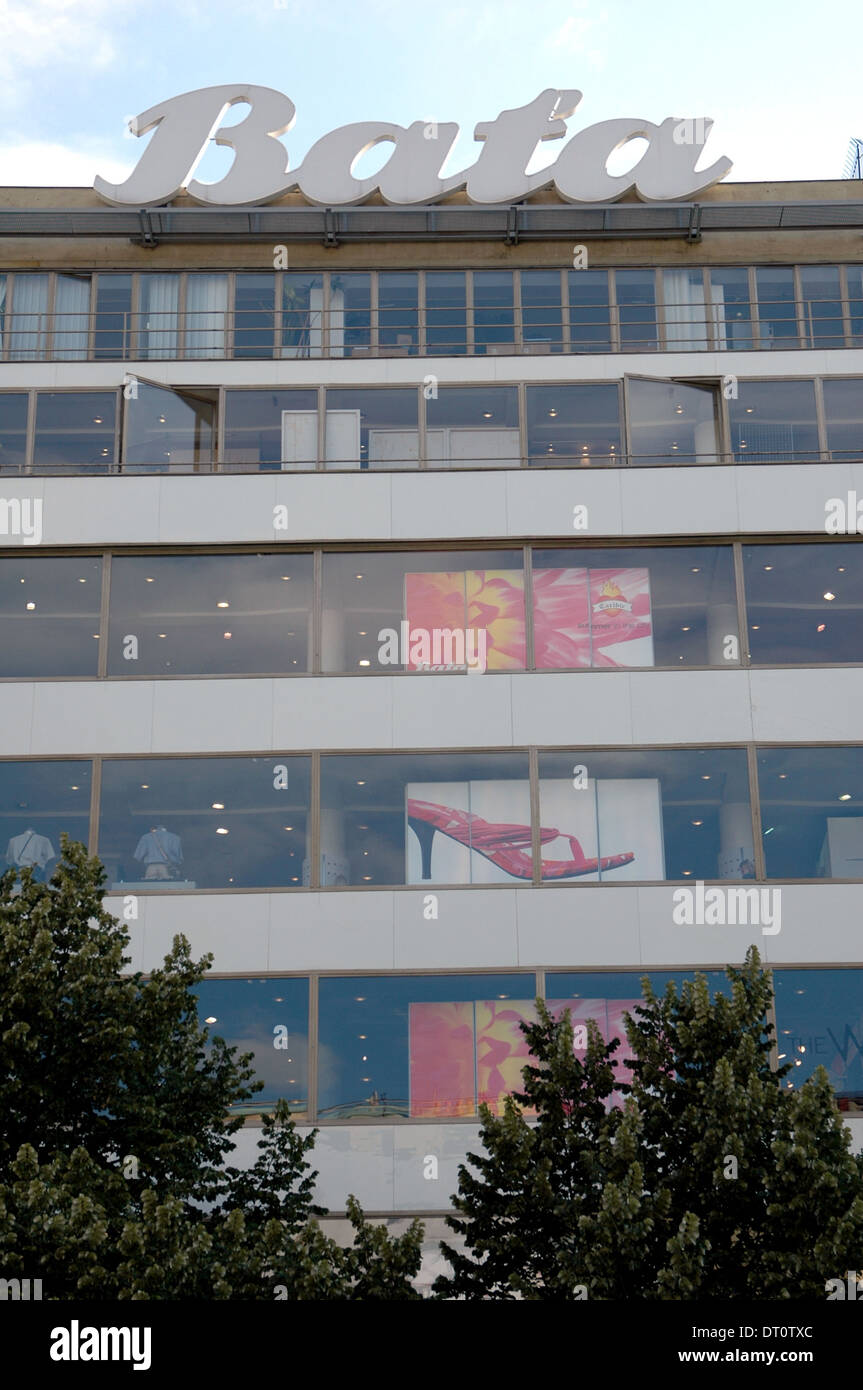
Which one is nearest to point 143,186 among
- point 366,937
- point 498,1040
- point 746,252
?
point 746,252

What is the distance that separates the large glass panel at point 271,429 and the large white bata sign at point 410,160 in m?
4.64

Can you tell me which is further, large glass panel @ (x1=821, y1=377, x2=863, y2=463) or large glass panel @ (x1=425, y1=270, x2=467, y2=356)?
large glass panel @ (x1=425, y1=270, x2=467, y2=356)

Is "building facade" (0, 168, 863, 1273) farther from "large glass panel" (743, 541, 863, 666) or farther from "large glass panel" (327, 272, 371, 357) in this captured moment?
"large glass panel" (327, 272, 371, 357)

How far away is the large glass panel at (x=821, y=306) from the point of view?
27.2 m

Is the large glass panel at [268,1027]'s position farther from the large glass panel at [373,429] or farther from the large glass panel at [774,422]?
the large glass panel at [774,422]

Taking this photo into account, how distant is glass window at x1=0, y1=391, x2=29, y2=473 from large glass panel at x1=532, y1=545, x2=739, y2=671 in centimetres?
915

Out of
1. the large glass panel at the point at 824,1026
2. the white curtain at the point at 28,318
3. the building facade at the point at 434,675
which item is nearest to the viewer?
the large glass panel at the point at 824,1026

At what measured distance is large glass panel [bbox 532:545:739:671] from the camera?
75.8ft

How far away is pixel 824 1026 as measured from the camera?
69.1ft

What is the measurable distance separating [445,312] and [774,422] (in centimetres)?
667

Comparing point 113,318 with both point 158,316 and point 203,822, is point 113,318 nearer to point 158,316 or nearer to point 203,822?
point 158,316

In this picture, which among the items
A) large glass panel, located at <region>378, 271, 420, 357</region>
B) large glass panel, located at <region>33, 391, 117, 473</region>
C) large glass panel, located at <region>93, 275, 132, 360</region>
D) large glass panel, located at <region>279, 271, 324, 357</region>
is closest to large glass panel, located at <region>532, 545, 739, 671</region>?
large glass panel, located at <region>378, 271, 420, 357</region>

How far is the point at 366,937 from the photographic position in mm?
21625

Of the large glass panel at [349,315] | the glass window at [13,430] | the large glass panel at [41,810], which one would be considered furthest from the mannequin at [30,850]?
the large glass panel at [349,315]
